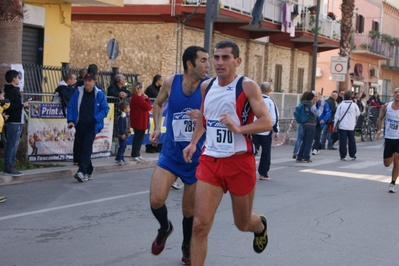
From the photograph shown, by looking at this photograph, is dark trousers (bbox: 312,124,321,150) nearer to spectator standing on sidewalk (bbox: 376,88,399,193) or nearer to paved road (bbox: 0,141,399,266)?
paved road (bbox: 0,141,399,266)

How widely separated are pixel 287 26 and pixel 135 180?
20339 mm

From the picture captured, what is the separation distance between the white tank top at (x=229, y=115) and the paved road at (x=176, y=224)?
1.49m

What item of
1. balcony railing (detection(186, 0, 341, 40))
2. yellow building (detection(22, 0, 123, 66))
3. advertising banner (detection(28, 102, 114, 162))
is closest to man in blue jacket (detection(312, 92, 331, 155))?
balcony railing (detection(186, 0, 341, 40))

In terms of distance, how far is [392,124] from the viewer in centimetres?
1312

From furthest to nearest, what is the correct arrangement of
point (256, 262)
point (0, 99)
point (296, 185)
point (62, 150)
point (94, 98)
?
point (62, 150) → point (296, 185) → point (94, 98) → point (0, 99) → point (256, 262)

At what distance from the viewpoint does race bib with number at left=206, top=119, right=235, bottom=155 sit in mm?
6148

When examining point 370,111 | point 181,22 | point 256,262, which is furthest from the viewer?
point 370,111

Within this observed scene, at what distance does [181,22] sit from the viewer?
2659 centimetres

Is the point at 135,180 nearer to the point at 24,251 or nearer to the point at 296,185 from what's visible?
the point at 296,185

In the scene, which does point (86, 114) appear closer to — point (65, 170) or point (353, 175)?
point (65, 170)

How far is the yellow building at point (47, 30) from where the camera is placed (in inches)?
835

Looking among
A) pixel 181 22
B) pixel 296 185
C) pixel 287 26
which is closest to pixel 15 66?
pixel 296 185

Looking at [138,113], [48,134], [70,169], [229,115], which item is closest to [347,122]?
[138,113]

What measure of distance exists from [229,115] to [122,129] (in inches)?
372
